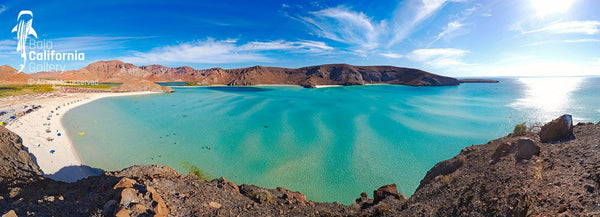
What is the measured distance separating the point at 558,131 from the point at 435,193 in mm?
7179

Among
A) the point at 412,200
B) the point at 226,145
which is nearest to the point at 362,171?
the point at 412,200

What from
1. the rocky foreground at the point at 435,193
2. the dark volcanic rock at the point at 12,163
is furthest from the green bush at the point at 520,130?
the dark volcanic rock at the point at 12,163

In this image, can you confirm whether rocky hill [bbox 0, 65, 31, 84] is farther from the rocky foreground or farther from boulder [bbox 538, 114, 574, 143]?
boulder [bbox 538, 114, 574, 143]

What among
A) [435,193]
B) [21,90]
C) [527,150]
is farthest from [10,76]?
[527,150]

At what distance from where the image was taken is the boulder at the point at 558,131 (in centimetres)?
980

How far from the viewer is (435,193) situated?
341 inches

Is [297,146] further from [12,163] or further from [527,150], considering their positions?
[12,163]

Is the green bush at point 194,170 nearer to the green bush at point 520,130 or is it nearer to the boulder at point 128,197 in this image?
the boulder at point 128,197

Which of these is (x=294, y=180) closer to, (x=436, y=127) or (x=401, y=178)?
(x=401, y=178)

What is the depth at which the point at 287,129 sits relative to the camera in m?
30.0

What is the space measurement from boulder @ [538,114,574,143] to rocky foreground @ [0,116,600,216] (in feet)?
0.10

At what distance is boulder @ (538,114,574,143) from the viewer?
9.80 meters

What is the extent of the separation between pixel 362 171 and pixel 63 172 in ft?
73.1

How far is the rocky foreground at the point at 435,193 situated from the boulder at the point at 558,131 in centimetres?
3
